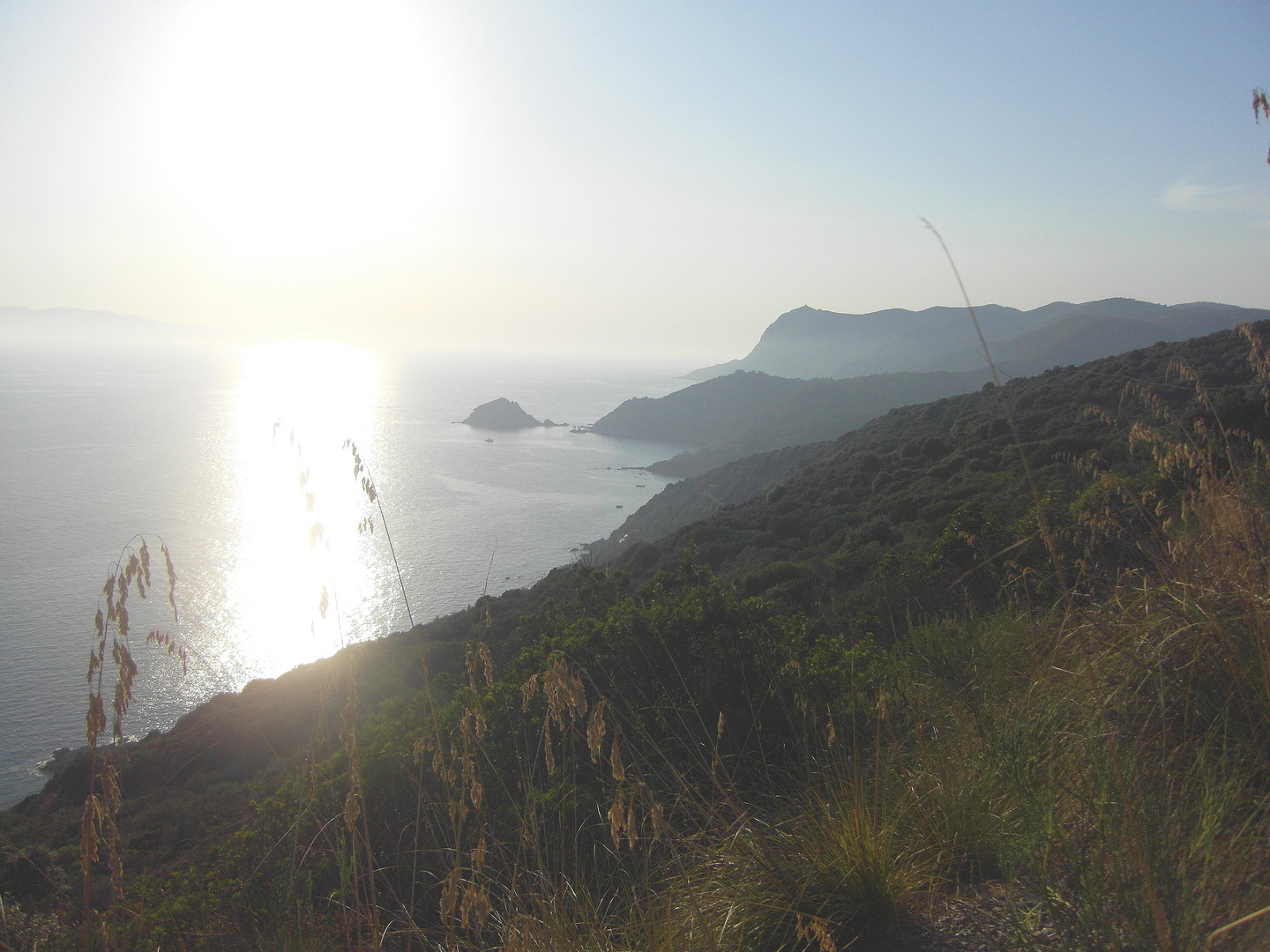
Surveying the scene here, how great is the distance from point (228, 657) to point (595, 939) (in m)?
27.9

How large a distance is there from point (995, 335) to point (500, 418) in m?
99.1

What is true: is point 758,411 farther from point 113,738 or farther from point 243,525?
point 113,738

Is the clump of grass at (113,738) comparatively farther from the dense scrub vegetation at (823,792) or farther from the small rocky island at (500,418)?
the small rocky island at (500,418)

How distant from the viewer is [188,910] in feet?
6.51

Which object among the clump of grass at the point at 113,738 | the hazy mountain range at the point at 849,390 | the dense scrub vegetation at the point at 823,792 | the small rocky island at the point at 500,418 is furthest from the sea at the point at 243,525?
the hazy mountain range at the point at 849,390

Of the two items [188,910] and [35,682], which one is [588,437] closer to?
[35,682]

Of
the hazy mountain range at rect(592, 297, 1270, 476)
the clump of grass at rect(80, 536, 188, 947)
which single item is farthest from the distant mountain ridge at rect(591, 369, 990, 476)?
the clump of grass at rect(80, 536, 188, 947)

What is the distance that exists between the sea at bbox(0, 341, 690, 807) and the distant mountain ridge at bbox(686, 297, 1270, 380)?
2373 cm

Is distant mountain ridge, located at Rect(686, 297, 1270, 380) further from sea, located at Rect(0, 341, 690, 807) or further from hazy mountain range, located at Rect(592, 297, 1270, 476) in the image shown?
sea, located at Rect(0, 341, 690, 807)

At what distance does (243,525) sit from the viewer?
37.0 meters

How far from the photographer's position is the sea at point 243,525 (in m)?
18.0

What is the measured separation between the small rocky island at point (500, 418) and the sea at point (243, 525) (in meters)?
3.94

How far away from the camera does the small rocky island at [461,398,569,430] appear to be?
85375 millimetres

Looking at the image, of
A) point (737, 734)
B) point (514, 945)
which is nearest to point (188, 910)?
point (514, 945)
